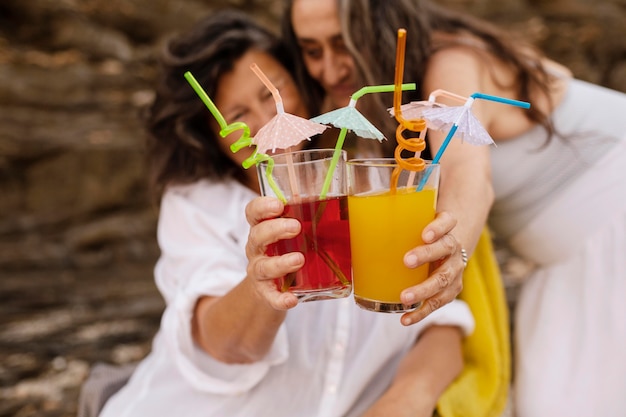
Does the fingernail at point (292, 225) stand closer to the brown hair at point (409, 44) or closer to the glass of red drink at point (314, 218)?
the glass of red drink at point (314, 218)

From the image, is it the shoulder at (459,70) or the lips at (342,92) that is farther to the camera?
the lips at (342,92)

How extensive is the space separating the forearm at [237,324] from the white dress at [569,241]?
0.86 m

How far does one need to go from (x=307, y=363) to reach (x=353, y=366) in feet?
0.39

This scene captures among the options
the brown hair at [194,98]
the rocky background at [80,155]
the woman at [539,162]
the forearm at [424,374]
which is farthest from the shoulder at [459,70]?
the rocky background at [80,155]

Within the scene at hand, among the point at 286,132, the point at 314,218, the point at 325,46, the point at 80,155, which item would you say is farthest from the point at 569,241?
the point at 80,155

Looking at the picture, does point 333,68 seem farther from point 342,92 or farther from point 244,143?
point 244,143

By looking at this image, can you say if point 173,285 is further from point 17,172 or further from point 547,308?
point 17,172

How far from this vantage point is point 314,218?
1082mm

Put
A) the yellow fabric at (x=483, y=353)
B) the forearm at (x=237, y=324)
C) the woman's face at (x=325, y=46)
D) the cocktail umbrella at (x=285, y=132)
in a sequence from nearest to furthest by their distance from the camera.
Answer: the cocktail umbrella at (x=285, y=132) → the forearm at (x=237, y=324) → the yellow fabric at (x=483, y=353) → the woman's face at (x=325, y=46)

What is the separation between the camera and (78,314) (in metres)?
4.28


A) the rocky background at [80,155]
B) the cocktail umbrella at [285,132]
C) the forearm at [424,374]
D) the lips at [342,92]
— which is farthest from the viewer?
the rocky background at [80,155]

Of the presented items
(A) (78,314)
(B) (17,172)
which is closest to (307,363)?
(A) (78,314)

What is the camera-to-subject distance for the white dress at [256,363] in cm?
158

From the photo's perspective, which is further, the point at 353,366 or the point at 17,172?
the point at 17,172
